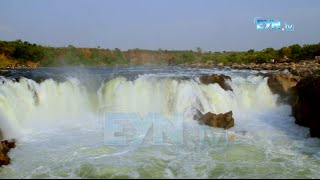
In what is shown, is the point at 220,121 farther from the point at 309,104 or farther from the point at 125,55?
the point at 125,55

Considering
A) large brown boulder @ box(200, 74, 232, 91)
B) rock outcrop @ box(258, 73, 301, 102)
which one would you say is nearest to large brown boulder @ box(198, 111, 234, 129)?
large brown boulder @ box(200, 74, 232, 91)

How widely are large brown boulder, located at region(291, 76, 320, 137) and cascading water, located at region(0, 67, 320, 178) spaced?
414mm

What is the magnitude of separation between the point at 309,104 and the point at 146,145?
6.19m

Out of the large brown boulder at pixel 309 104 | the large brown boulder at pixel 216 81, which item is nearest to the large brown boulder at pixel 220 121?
the large brown boulder at pixel 309 104

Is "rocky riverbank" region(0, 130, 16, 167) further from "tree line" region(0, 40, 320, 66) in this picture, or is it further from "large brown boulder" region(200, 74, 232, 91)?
"tree line" region(0, 40, 320, 66)

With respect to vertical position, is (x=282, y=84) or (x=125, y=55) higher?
(x=125, y=55)

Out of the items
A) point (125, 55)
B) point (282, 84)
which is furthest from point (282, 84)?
point (125, 55)

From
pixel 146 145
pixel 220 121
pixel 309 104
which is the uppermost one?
pixel 309 104

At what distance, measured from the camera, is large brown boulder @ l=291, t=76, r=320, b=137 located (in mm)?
11879

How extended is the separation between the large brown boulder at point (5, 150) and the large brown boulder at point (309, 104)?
32.4 feet

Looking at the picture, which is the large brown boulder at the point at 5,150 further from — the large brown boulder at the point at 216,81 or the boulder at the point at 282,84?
the boulder at the point at 282,84

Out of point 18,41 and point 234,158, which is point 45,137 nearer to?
point 234,158

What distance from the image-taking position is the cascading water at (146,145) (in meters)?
8.86

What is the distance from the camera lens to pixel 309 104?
41.2 ft
